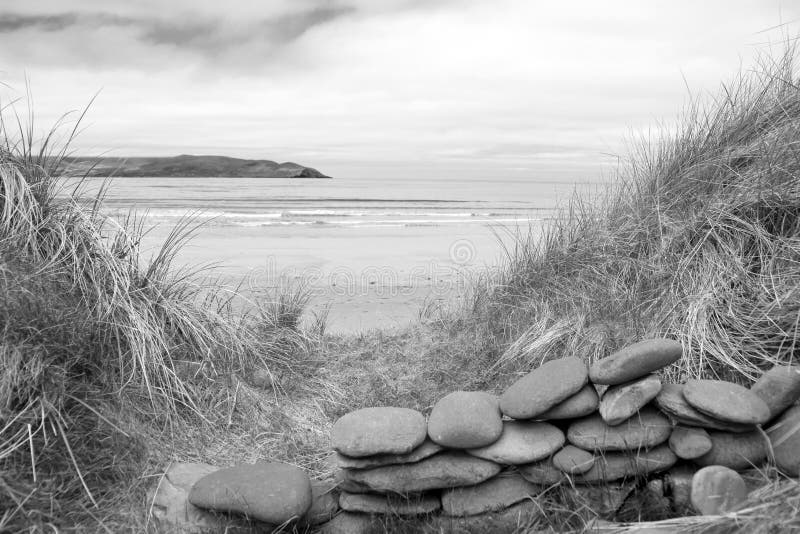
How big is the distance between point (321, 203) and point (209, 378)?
20166mm

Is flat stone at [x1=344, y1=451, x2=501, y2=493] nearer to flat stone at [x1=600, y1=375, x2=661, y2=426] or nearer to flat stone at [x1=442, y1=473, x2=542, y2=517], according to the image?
flat stone at [x1=442, y1=473, x2=542, y2=517]

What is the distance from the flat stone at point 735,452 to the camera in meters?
2.87

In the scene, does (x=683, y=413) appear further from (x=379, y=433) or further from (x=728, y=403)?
(x=379, y=433)

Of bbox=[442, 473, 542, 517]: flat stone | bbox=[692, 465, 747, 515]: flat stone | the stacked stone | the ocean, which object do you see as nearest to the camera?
bbox=[692, 465, 747, 515]: flat stone

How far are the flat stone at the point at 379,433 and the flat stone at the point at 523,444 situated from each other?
0.27 metres

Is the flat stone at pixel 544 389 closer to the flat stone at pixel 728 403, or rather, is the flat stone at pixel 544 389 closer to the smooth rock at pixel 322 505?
the flat stone at pixel 728 403

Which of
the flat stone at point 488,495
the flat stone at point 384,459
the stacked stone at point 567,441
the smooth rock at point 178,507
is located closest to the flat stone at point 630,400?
the stacked stone at point 567,441

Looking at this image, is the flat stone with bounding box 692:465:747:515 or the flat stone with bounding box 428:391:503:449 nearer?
the flat stone with bounding box 692:465:747:515

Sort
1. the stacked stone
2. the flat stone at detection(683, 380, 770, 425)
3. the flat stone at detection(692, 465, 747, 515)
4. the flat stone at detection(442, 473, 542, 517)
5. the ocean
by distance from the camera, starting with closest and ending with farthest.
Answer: the flat stone at detection(692, 465, 747, 515) → the flat stone at detection(683, 380, 770, 425) → the stacked stone → the flat stone at detection(442, 473, 542, 517) → the ocean

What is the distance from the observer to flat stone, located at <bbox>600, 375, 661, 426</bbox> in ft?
9.29

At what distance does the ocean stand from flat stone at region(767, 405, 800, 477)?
2.81 m

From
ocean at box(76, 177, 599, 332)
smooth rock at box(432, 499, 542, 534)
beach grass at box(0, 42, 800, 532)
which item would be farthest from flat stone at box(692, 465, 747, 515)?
ocean at box(76, 177, 599, 332)

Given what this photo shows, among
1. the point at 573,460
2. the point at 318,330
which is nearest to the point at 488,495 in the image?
the point at 573,460

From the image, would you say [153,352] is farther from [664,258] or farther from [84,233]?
[664,258]
